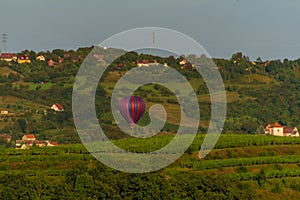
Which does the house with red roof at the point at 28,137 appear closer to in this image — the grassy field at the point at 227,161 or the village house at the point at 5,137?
the village house at the point at 5,137

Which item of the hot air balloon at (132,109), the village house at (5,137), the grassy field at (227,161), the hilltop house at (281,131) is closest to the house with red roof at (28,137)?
the village house at (5,137)

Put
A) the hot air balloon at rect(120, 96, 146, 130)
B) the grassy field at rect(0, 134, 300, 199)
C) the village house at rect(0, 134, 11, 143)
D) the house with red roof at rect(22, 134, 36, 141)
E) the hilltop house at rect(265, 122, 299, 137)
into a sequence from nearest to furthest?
the grassy field at rect(0, 134, 300, 199)
the hot air balloon at rect(120, 96, 146, 130)
the house with red roof at rect(22, 134, 36, 141)
the village house at rect(0, 134, 11, 143)
the hilltop house at rect(265, 122, 299, 137)

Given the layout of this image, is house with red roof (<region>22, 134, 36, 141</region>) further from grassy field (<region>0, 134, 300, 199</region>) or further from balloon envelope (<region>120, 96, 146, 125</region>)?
balloon envelope (<region>120, 96, 146, 125</region>)

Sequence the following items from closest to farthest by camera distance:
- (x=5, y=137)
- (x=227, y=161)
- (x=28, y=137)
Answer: (x=227, y=161)
(x=28, y=137)
(x=5, y=137)

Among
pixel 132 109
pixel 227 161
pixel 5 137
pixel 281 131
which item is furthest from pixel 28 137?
pixel 227 161

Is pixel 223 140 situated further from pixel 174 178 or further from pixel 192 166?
pixel 174 178

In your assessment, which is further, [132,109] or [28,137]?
[28,137]

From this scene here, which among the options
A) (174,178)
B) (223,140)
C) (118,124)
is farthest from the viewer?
(118,124)

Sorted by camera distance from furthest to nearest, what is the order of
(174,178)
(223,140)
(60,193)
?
1. (223,140)
2. (174,178)
3. (60,193)

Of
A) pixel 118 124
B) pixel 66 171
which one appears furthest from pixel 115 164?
pixel 118 124

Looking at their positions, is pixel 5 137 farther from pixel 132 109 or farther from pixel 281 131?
pixel 132 109

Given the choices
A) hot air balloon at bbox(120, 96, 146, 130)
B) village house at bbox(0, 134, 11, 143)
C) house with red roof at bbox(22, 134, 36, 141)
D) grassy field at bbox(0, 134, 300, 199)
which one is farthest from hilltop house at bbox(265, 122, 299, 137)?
hot air balloon at bbox(120, 96, 146, 130)
